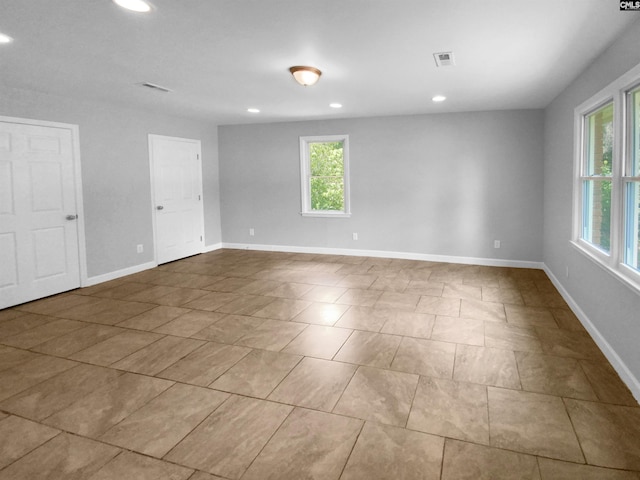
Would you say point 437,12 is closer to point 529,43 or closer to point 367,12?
point 367,12

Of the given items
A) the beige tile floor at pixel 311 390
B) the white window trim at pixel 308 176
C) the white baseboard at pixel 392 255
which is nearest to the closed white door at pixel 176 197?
the white baseboard at pixel 392 255

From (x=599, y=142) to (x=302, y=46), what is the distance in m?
2.66

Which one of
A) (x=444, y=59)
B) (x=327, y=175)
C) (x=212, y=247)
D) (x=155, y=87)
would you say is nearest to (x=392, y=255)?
(x=327, y=175)

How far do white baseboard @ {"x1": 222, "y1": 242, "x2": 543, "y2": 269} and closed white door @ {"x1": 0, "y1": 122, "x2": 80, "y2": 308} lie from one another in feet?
10.6

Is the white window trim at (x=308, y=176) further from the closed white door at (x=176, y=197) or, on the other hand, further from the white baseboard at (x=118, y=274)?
the white baseboard at (x=118, y=274)

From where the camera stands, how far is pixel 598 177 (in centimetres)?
345

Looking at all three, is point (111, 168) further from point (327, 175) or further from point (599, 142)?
point (599, 142)

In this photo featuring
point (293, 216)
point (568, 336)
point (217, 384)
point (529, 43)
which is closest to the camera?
point (217, 384)

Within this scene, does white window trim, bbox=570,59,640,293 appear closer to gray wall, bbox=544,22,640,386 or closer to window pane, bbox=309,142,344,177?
gray wall, bbox=544,22,640,386

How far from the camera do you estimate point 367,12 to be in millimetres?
2541

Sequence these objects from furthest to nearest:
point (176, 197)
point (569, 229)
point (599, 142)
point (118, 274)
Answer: point (176, 197), point (118, 274), point (569, 229), point (599, 142)

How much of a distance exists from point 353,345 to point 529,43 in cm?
265

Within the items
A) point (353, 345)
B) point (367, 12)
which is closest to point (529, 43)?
point (367, 12)

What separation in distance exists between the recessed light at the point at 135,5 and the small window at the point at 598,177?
11.3 ft
